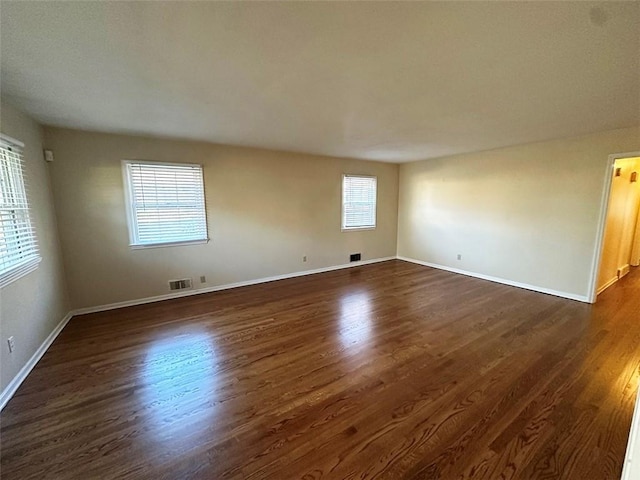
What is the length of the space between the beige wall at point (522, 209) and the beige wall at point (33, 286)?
248 inches

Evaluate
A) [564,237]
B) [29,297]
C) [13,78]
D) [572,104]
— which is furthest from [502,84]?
[29,297]

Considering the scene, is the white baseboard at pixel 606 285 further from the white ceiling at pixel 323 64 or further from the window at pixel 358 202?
the window at pixel 358 202

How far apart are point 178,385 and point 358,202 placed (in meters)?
4.88

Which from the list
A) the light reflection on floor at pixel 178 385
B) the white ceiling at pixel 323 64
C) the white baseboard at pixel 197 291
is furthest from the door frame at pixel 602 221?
the light reflection on floor at pixel 178 385

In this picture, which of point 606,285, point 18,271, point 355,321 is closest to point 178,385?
point 18,271

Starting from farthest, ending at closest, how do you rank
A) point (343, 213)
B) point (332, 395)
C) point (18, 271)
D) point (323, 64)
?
point (343, 213) → point (18, 271) → point (332, 395) → point (323, 64)

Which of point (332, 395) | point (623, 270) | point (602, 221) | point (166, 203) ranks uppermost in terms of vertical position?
point (166, 203)

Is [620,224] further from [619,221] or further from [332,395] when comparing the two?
[332,395]

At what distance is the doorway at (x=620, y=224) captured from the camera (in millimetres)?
3813

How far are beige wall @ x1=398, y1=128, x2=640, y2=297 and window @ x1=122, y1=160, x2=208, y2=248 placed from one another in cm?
471

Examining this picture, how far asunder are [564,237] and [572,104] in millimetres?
2332

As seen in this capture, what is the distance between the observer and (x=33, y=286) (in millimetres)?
2615

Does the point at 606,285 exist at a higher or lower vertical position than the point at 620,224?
lower

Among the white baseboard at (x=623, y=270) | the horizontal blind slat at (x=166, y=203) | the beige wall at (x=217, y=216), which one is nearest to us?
the beige wall at (x=217, y=216)
